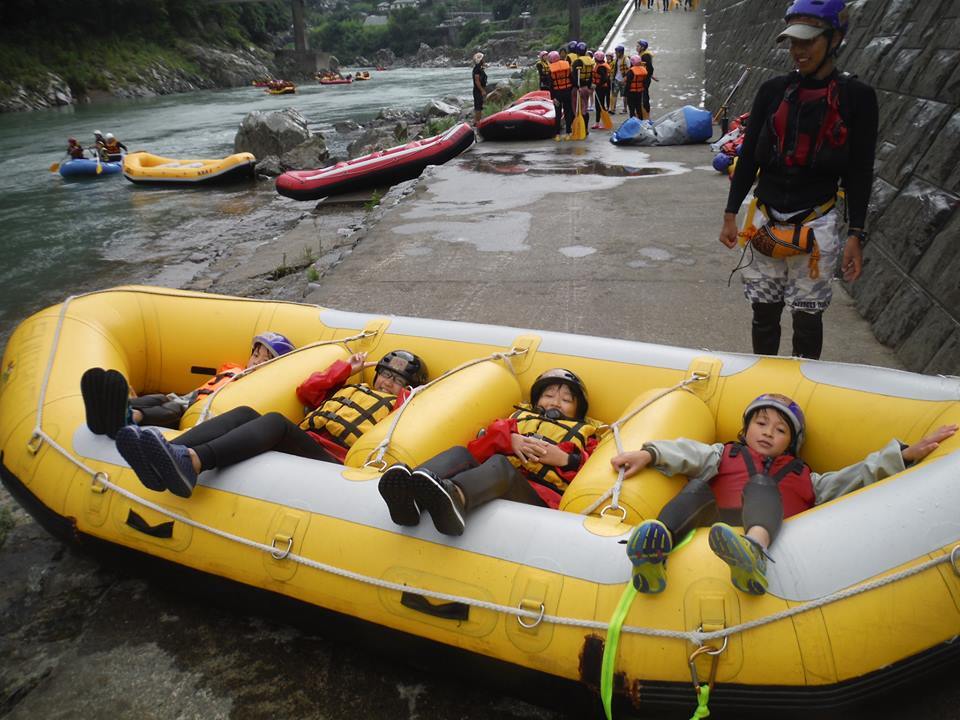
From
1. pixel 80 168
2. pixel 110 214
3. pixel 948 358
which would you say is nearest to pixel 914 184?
pixel 948 358

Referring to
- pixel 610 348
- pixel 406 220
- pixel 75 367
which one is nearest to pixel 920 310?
pixel 610 348

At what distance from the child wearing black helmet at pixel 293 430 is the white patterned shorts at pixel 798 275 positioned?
1.57 meters

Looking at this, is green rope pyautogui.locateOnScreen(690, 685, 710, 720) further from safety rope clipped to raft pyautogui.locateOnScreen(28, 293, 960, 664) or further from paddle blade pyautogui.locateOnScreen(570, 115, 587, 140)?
paddle blade pyautogui.locateOnScreen(570, 115, 587, 140)

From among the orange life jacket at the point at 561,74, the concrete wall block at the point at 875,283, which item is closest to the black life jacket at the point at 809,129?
the concrete wall block at the point at 875,283

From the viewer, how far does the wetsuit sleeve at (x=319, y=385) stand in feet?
10.8

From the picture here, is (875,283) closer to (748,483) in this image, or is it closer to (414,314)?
(748,483)

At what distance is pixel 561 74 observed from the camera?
11.5m

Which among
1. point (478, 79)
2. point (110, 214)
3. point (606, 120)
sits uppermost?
point (478, 79)

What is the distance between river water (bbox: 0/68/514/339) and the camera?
9.18m

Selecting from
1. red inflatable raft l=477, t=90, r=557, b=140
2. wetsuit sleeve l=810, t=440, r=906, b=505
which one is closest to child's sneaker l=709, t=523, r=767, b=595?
wetsuit sleeve l=810, t=440, r=906, b=505

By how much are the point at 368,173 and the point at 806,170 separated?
9.42 meters

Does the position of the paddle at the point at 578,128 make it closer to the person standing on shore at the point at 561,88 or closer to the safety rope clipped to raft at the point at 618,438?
the person standing on shore at the point at 561,88

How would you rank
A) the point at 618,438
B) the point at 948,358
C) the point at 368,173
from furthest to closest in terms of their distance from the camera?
the point at 368,173 < the point at 948,358 < the point at 618,438

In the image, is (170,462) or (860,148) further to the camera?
(860,148)
